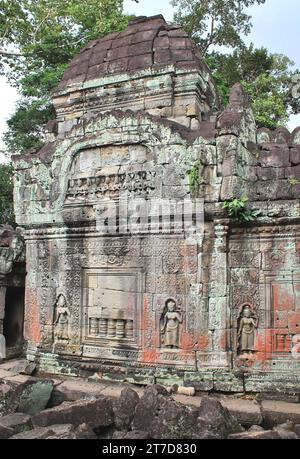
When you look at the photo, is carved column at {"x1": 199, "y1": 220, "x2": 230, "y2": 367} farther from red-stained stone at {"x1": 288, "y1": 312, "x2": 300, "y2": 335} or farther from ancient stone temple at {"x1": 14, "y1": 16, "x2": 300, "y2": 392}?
red-stained stone at {"x1": 288, "y1": 312, "x2": 300, "y2": 335}

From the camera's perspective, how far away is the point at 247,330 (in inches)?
242

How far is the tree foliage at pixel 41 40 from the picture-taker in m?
13.7

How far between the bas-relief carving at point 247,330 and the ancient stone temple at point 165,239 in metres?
0.02

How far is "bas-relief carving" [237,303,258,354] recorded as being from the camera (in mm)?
6137

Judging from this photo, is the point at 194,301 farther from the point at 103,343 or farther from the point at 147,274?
the point at 103,343

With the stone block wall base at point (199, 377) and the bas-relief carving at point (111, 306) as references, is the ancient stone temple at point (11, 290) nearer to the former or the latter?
the bas-relief carving at point (111, 306)

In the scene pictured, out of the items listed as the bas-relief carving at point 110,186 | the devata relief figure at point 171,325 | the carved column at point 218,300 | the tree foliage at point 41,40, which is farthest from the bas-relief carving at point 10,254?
the tree foliage at point 41,40

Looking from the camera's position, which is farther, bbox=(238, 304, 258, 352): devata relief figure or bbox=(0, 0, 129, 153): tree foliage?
bbox=(0, 0, 129, 153): tree foliage

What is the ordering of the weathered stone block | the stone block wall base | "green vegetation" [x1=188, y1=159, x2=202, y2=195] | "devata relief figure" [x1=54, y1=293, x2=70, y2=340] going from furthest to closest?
"devata relief figure" [x1=54, y1=293, x2=70, y2=340] → "green vegetation" [x1=188, y1=159, x2=202, y2=195] → the stone block wall base → the weathered stone block

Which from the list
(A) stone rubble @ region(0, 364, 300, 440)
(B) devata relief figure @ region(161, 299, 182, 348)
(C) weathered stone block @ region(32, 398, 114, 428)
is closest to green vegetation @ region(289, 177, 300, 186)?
(B) devata relief figure @ region(161, 299, 182, 348)

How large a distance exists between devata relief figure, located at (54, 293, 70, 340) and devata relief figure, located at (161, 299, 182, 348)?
73.4 inches

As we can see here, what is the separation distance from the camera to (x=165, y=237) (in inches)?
257

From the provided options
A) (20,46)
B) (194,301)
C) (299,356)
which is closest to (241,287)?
(194,301)

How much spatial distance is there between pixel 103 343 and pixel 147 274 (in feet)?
4.68
